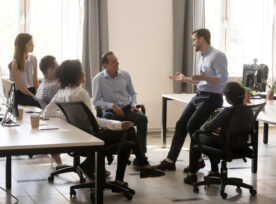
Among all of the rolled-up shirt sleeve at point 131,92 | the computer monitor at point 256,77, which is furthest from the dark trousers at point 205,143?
the computer monitor at point 256,77

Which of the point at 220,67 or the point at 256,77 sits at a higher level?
the point at 220,67

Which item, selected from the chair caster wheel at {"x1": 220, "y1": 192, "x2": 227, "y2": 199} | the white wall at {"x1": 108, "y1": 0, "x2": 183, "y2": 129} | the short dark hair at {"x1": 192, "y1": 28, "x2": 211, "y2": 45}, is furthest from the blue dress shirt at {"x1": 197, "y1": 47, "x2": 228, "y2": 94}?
the white wall at {"x1": 108, "y1": 0, "x2": 183, "y2": 129}

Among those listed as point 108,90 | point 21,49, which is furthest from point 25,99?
point 108,90

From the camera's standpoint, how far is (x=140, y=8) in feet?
25.8

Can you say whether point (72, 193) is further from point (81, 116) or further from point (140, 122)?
point (140, 122)

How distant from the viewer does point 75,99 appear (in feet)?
14.8

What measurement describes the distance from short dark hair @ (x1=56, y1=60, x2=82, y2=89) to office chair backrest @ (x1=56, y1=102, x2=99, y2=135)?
0.76 ft

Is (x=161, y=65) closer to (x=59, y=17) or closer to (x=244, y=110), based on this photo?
(x=59, y=17)

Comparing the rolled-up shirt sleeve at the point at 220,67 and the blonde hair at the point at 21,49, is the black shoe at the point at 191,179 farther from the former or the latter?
the blonde hair at the point at 21,49

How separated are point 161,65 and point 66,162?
8.74ft

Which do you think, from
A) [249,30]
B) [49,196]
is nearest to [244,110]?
[49,196]

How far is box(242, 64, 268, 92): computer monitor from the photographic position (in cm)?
648

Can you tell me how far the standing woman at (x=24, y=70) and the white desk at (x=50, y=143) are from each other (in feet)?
6.82

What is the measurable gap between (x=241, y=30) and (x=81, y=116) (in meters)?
5.00
